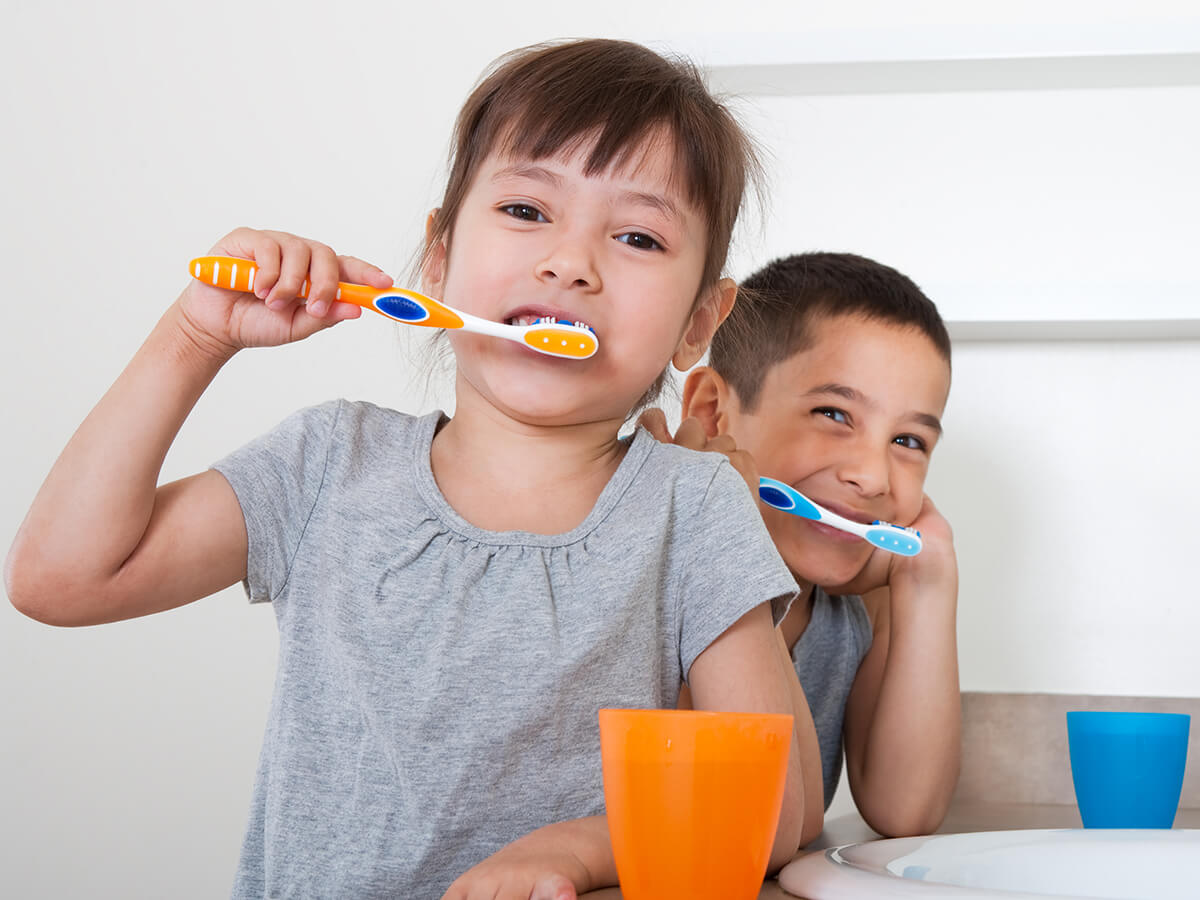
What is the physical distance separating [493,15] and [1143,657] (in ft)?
3.43

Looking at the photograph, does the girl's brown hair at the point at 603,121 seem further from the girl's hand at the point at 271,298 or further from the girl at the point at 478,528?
the girl's hand at the point at 271,298

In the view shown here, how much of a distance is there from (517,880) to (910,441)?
2.30 ft

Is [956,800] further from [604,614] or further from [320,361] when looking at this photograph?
[320,361]

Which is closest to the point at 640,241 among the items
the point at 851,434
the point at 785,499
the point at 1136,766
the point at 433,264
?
the point at 433,264

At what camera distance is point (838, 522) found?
36.7 inches

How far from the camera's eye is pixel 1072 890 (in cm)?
64

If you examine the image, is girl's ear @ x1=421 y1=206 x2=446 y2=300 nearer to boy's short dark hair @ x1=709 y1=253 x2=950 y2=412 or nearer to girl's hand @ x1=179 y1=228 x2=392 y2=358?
girl's hand @ x1=179 y1=228 x2=392 y2=358

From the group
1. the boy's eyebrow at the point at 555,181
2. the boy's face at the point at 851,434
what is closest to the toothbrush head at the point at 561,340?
the boy's eyebrow at the point at 555,181

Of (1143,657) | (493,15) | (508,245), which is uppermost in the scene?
(493,15)

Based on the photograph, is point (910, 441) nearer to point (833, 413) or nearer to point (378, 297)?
point (833, 413)

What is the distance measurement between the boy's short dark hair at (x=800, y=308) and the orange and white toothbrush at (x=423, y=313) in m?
0.45

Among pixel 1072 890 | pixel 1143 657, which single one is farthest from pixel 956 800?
pixel 1072 890

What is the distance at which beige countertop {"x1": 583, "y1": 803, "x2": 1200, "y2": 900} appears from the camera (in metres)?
1.00

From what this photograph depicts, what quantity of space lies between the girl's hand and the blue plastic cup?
631mm
